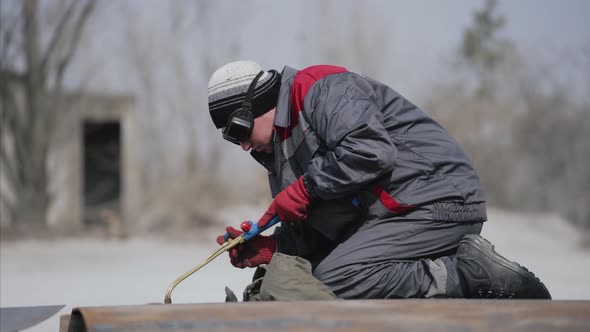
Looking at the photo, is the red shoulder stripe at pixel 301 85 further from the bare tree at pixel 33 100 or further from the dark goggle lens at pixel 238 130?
the bare tree at pixel 33 100

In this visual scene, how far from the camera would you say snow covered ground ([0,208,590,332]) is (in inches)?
238

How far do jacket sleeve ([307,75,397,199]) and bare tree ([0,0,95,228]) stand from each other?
11471mm

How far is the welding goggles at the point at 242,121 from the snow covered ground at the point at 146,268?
1.98 metres

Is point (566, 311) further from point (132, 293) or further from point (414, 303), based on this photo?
point (132, 293)

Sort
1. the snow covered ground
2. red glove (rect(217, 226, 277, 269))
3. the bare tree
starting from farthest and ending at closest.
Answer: the bare tree < the snow covered ground < red glove (rect(217, 226, 277, 269))

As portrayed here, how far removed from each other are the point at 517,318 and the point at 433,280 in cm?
57

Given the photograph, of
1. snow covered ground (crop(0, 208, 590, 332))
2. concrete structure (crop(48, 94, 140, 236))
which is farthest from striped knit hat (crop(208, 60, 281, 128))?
concrete structure (crop(48, 94, 140, 236))

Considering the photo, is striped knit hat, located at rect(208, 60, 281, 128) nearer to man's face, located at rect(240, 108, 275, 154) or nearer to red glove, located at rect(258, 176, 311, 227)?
man's face, located at rect(240, 108, 275, 154)

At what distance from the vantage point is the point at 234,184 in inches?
657

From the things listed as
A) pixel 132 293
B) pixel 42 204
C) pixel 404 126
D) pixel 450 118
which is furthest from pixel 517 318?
pixel 450 118

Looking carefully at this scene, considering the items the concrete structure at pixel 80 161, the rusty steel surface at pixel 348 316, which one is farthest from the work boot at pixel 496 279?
the concrete structure at pixel 80 161

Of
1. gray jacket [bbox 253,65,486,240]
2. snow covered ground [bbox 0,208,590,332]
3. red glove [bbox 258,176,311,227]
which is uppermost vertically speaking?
gray jacket [bbox 253,65,486,240]

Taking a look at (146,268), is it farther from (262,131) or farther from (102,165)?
(102,165)

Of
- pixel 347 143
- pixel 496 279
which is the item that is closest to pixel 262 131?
pixel 347 143
